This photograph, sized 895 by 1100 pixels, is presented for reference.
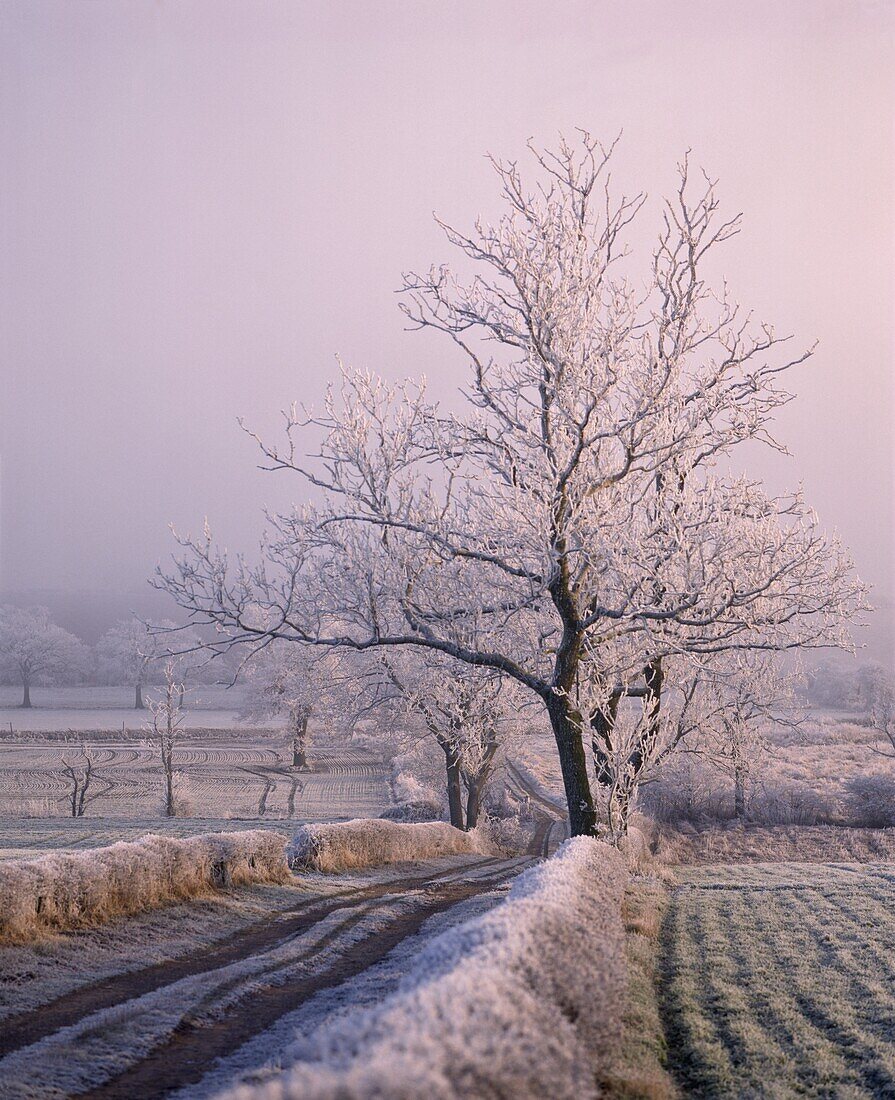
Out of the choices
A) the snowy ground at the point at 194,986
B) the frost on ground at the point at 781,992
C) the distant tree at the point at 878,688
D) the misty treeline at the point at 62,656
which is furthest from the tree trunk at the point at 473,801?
the misty treeline at the point at 62,656

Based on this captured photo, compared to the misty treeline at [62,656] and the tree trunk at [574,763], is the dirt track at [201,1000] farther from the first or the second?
the misty treeline at [62,656]

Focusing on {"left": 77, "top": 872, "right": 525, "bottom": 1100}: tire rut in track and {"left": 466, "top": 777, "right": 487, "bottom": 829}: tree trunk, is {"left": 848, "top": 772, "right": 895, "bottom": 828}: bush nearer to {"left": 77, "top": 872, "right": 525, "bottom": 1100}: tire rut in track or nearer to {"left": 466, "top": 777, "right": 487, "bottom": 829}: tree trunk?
{"left": 466, "top": 777, "right": 487, "bottom": 829}: tree trunk

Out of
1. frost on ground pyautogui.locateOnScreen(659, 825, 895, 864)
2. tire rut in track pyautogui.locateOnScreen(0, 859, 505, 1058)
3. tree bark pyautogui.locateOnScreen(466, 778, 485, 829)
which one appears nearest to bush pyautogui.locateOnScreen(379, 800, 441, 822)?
tree bark pyautogui.locateOnScreen(466, 778, 485, 829)

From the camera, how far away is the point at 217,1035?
6.59 metres

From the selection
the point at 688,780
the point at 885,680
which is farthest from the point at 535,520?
the point at 885,680

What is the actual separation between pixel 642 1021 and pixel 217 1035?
340 centimetres

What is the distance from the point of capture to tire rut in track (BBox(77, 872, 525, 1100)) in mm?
5457

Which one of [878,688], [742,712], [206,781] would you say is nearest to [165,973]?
[742,712]

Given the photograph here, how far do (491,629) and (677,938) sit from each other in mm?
4996

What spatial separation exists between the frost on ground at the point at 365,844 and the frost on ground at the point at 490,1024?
427 inches

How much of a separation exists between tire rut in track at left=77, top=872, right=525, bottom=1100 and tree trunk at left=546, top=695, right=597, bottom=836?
432cm

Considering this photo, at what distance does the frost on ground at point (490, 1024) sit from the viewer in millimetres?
3111

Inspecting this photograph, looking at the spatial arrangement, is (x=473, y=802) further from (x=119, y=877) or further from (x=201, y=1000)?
(x=201, y=1000)

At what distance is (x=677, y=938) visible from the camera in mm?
10906
